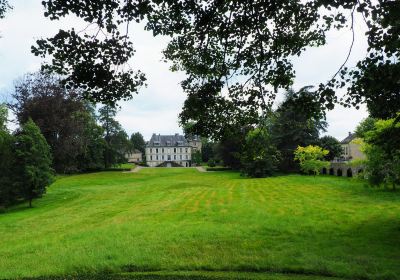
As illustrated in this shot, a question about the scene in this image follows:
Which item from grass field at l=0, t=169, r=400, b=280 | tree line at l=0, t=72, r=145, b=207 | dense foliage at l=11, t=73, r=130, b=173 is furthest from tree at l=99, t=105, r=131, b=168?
grass field at l=0, t=169, r=400, b=280

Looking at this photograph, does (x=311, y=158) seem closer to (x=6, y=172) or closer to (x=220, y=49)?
(x=6, y=172)

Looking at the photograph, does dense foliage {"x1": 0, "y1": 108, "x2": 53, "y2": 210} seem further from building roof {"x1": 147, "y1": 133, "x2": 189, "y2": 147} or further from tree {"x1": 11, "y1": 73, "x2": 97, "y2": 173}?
building roof {"x1": 147, "y1": 133, "x2": 189, "y2": 147}

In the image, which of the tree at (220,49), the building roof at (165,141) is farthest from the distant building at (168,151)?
the tree at (220,49)

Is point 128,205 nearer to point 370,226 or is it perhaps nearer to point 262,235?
point 262,235

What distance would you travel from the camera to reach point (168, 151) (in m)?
111

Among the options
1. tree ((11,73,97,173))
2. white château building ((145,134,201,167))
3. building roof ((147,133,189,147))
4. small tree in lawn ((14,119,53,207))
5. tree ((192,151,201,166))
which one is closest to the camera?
small tree in lawn ((14,119,53,207))

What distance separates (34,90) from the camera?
43875 mm

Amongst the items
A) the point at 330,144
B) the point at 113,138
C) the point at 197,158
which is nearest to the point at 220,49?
the point at 330,144

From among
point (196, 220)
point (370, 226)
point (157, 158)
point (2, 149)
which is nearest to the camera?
point (370, 226)

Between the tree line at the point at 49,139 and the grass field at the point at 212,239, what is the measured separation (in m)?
2.78

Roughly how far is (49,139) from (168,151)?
6654 cm

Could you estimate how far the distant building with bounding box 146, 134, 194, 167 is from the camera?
10981 centimetres

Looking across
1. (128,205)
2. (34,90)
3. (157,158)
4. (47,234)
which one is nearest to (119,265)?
(47,234)

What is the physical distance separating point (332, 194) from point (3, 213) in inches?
879
